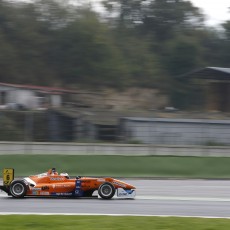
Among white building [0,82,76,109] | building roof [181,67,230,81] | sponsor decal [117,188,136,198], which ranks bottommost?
sponsor decal [117,188,136,198]

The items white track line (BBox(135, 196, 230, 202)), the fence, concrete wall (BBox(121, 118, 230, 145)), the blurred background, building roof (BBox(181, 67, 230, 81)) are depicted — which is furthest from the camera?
the blurred background

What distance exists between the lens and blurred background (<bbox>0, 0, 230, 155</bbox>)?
4344cm

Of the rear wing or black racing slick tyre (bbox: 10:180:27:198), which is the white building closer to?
→ the rear wing

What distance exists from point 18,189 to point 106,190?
210 cm

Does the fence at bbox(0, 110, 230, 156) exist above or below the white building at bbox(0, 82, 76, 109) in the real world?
below

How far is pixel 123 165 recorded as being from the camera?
2353 cm

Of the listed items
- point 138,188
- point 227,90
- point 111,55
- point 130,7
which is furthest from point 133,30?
point 138,188

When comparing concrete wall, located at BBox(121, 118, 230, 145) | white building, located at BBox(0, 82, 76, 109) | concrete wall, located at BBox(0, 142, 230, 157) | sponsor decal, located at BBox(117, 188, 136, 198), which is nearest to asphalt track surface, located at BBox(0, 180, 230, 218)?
sponsor decal, located at BBox(117, 188, 136, 198)

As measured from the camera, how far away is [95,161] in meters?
23.6

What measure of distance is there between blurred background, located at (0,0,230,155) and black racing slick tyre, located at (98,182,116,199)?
14683mm

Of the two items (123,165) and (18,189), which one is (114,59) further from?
(18,189)

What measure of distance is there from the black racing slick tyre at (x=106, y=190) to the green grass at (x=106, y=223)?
12.3 ft

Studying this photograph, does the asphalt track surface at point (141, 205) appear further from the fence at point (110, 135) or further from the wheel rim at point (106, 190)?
the fence at point (110, 135)

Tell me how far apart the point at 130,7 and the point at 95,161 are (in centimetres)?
4832
